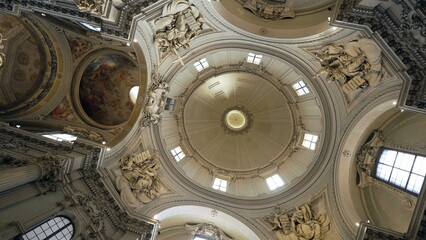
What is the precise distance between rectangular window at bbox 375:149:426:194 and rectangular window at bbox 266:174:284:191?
7094 mm

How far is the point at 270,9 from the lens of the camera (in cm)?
1507

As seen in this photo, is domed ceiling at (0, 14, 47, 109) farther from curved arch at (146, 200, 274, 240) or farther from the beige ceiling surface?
curved arch at (146, 200, 274, 240)

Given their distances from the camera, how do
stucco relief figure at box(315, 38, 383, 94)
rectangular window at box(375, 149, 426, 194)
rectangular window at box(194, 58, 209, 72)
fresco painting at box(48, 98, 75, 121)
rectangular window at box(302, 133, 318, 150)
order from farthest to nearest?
rectangular window at box(194, 58, 209, 72) → rectangular window at box(302, 133, 318, 150) → fresco painting at box(48, 98, 75, 121) → rectangular window at box(375, 149, 426, 194) → stucco relief figure at box(315, 38, 383, 94)

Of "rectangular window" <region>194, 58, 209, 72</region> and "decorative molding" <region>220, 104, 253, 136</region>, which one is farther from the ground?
"rectangular window" <region>194, 58, 209, 72</region>

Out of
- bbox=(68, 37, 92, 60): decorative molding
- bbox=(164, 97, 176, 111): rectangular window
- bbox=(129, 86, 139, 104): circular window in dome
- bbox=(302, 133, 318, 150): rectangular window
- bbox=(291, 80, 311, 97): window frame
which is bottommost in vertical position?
bbox=(302, 133, 318, 150): rectangular window

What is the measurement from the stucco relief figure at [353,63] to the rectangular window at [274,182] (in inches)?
355

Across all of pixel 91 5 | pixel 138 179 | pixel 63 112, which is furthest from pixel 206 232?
pixel 91 5

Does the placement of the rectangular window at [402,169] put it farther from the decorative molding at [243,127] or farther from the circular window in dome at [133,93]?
the circular window in dome at [133,93]

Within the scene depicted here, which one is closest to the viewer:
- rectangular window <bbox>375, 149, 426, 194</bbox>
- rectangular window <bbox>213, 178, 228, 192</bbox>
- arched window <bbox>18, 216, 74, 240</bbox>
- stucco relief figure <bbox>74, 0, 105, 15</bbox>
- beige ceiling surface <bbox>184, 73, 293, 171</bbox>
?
stucco relief figure <bbox>74, 0, 105, 15</bbox>

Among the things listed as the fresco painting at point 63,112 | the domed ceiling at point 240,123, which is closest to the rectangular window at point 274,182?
the domed ceiling at point 240,123

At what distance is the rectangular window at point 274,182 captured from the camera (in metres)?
20.2

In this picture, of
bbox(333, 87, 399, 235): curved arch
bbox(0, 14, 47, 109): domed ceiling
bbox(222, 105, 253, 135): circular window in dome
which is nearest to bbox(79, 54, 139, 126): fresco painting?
bbox(0, 14, 47, 109): domed ceiling

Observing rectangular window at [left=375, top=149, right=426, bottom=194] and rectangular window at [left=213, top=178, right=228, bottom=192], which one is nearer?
rectangular window at [left=375, top=149, right=426, bottom=194]

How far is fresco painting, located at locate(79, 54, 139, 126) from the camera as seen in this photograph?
19.6 metres
